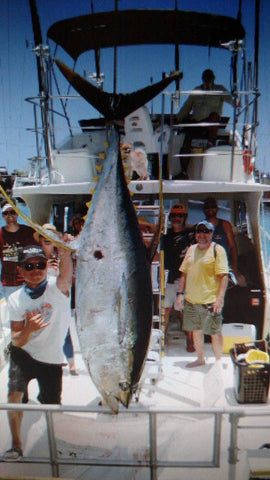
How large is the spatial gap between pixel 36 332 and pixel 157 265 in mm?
1136

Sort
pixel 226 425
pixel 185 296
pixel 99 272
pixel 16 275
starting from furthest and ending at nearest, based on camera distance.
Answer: pixel 16 275 < pixel 185 296 < pixel 226 425 < pixel 99 272

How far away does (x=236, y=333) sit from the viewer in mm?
3209

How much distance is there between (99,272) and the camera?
3.71 ft

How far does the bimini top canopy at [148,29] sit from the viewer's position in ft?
13.7

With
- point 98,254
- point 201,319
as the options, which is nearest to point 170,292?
point 201,319

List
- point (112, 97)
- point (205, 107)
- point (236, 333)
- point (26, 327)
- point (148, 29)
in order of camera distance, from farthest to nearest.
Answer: point (148, 29)
point (205, 107)
point (236, 333)
point (26, 327)
point (112, 97)

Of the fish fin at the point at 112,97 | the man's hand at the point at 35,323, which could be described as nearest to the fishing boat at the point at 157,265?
the fish fin at the point at 112,97

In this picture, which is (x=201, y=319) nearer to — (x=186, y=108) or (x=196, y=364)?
(x=196, y=364)

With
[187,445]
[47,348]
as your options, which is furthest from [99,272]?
[187,445]

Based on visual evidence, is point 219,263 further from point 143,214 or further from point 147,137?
point 147,137

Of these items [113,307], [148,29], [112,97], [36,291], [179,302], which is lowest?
[179,302]

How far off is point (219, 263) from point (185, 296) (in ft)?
1.36

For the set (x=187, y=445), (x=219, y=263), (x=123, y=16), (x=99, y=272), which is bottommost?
(x=187, y=445)

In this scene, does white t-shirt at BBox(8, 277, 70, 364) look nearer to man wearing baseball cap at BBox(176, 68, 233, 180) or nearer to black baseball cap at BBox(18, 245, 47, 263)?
black baseball cap at BBox(18, 245, 47, 263)
